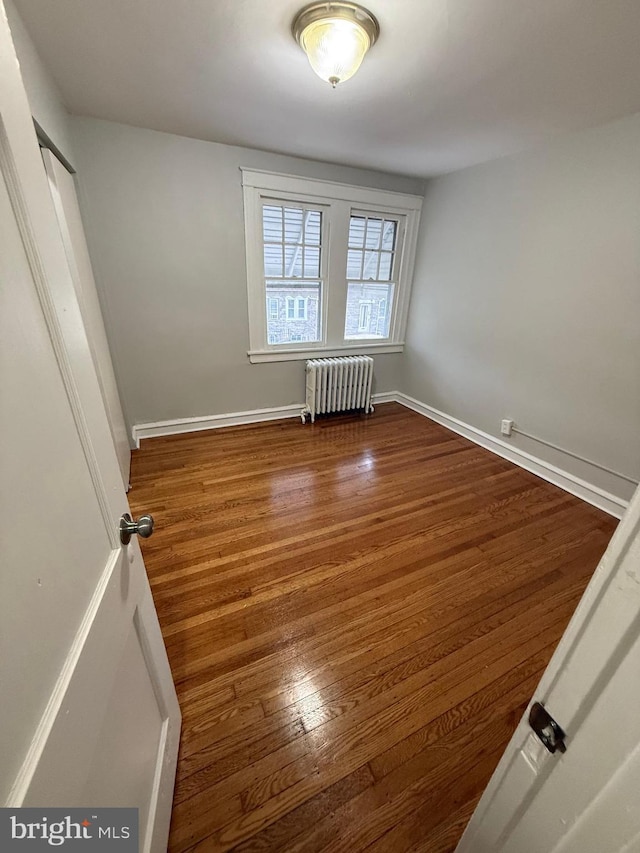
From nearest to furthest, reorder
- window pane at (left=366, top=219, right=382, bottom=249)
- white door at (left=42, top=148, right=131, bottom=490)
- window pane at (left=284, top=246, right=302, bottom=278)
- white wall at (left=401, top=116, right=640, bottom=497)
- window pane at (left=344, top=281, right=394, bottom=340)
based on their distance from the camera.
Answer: white door at (left=42, top=148, right=131, bottom=490) → white wall at (left=401, top=116, right=640, bottom=497) → window pane at (left=284, top=246, right=302, bottom=278) → window pane at (left=366, top=219, right=382, bottom=249) → window pane at (left=344, top=281, right=394, bottom=340)

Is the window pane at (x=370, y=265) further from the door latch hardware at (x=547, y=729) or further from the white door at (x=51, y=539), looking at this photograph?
the door latch hardware at (x=547, y=729)

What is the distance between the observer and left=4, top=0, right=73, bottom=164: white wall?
4.27 ft

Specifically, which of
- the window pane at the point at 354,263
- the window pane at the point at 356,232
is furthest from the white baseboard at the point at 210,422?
the window pane at the point at 356,232

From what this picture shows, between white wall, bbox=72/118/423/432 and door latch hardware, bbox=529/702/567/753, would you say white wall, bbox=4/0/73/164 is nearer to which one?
white wall, bbox=72/118/423/432

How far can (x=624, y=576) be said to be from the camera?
401 millimetres

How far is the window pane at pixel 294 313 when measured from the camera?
3.29 m

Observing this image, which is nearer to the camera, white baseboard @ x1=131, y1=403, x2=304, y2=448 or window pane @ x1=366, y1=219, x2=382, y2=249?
white baseboard @ x1=131, y1=403, x2=304, y2=448

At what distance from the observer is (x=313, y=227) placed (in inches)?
125

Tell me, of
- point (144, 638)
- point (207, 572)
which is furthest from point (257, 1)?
point (207, 572)

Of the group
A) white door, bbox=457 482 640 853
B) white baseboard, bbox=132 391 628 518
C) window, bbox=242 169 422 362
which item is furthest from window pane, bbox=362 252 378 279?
white door, bbox=457 482 640 853

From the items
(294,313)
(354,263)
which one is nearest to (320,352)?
(294,313)

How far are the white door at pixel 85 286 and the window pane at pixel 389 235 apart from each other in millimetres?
2757

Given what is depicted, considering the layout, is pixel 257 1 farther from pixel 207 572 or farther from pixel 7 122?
pixel 207 572

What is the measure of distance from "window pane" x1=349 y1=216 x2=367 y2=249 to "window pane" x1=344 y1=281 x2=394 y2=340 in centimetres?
38
